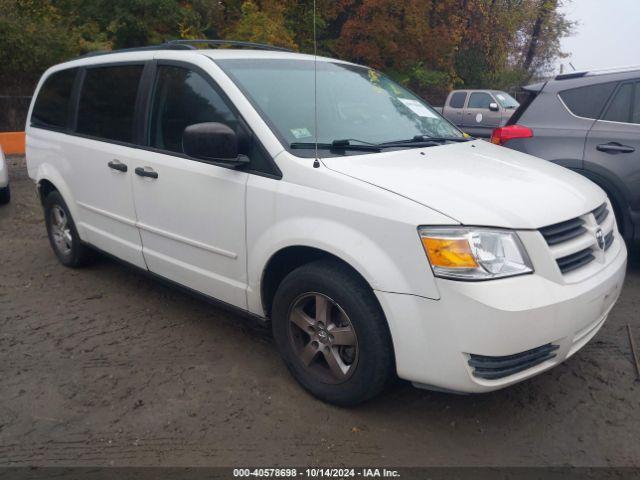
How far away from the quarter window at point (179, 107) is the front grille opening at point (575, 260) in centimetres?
185

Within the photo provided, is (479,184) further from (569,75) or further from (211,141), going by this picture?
(569,75)

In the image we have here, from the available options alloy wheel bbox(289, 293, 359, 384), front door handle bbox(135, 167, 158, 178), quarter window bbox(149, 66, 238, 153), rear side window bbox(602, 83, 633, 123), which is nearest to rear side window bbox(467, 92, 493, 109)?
rear side window bbox(602, 83, 633, 123)

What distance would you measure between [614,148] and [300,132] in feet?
9.49

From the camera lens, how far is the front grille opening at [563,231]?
285 cm

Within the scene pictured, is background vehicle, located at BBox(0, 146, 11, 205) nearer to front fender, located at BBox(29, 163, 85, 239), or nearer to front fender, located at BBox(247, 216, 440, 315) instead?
front fender, located at BBox(29, 163, 85, 239)

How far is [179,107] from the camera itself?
12.7 feet

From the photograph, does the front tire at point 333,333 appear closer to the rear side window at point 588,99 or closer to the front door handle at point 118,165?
the front door handle at point 118,165

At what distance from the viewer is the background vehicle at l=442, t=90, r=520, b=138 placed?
16219 mm

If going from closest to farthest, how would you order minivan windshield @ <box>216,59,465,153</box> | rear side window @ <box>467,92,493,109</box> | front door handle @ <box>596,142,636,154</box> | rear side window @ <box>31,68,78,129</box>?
minivan windshield @ <box>216,59,465,153</box> → front door handle @ <box>596,142,636,154</box> → rear side window @ <box>31,68,78,129</box> → rear side window @ <box>467,92,493,109</box>

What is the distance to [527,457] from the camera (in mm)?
2820

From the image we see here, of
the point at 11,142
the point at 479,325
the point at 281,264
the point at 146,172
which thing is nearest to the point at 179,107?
the point at 146,172

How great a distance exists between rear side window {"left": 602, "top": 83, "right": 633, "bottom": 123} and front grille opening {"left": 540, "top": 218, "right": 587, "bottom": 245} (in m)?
2.40

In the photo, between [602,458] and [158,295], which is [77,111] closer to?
[158,295]

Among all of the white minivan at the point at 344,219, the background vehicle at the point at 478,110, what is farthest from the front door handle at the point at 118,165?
the background vehicle at the point at 478,110
